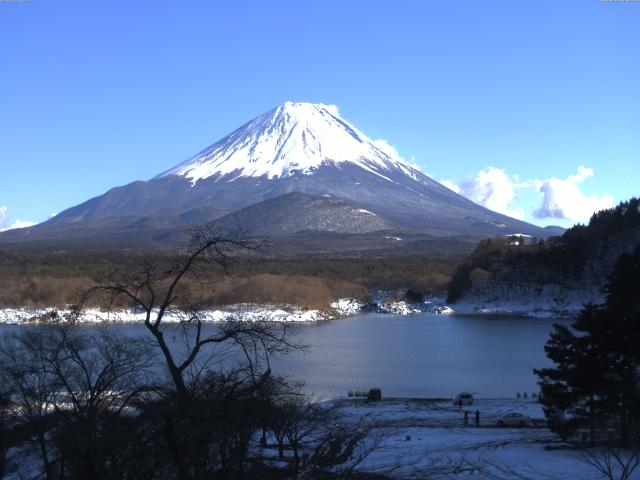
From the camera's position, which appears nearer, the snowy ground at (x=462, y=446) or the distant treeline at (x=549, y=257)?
the snowy ground at (x=462, y=446)

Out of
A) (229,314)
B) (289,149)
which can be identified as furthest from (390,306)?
(289,149)

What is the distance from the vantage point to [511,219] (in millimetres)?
165875

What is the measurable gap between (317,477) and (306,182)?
148m

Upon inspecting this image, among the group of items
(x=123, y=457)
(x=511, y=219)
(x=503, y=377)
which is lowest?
(x=503, y=377)

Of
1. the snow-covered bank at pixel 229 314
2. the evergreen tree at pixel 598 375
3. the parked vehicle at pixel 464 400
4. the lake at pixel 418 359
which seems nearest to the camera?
the evergreen tree at pixel 598 375

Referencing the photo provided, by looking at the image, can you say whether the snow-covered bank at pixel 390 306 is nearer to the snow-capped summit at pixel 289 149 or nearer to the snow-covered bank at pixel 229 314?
the snow-covered bank at pixel 229 314

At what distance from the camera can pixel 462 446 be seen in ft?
40.0

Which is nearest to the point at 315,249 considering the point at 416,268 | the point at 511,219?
the point at 416,268

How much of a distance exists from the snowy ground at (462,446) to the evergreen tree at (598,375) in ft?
1.69

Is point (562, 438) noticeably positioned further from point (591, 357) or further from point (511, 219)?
point (511, 219)

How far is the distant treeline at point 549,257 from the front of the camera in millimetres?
53188

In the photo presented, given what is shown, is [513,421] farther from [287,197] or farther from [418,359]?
[287,197]

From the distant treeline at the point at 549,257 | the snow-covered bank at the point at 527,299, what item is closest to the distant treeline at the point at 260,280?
the distant treeline at the point at 549,257

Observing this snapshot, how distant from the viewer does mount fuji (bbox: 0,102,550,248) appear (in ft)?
407
